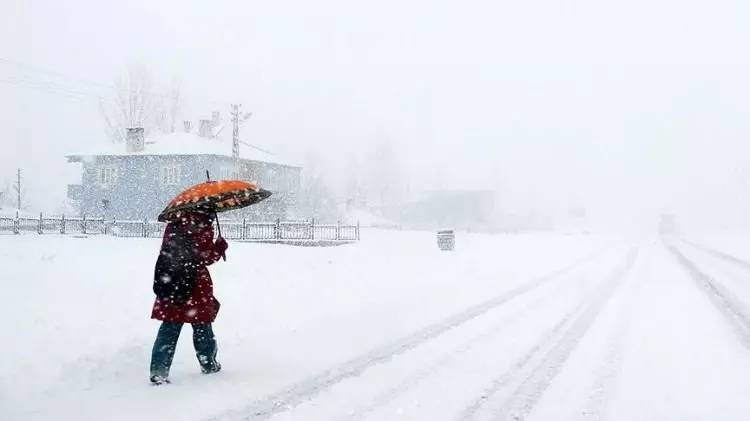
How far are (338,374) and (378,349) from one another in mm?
1306

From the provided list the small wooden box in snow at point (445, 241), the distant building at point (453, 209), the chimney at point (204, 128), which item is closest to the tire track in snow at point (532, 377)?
the small wooden box in snow at point (445, 241)

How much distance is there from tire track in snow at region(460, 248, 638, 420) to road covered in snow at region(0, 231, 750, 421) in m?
0.03

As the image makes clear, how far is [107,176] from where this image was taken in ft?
161

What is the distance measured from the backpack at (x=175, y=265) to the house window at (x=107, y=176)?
47026 millimetres

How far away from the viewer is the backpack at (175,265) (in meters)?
5.95

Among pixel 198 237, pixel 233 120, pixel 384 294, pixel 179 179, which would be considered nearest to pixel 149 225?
pixel 233 120

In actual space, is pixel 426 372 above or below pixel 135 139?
below

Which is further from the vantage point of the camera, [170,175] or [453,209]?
[453,209]

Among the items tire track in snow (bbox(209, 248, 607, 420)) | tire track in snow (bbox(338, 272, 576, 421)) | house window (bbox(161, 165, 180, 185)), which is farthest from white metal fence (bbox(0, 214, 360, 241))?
tire track in snow (bbox(338, 272, 576, 421))

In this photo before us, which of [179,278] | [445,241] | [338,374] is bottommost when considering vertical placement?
[338,374]

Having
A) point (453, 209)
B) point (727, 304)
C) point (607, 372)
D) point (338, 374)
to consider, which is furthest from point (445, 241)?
point (453, 209)

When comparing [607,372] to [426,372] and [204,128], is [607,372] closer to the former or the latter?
[426,372]

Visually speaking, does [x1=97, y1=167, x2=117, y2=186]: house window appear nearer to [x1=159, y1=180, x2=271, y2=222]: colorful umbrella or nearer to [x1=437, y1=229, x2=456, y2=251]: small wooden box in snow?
[x1=437, y1=229, x2=456, y2=251]: small wooden box in snow

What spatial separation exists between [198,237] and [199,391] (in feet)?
4.97
